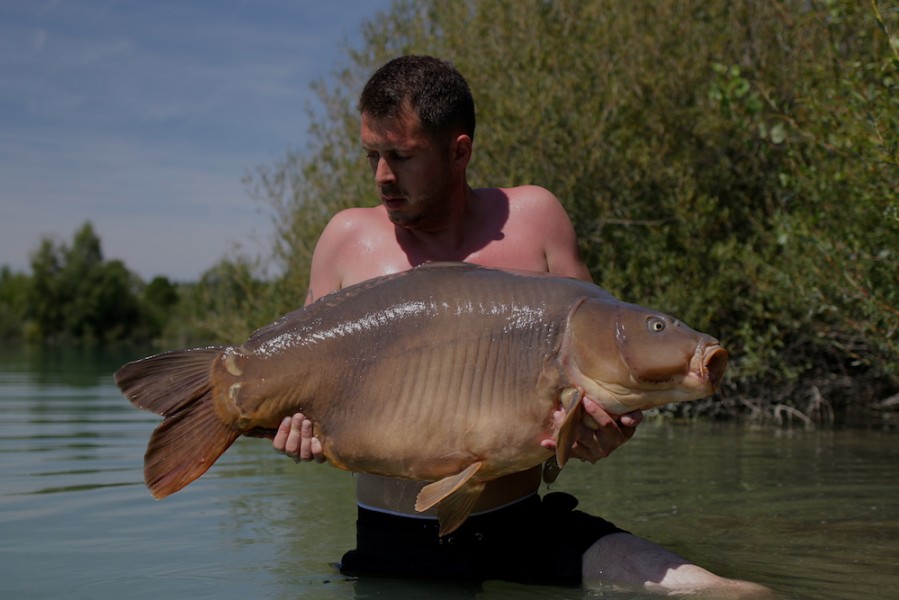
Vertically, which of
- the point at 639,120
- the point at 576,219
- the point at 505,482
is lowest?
the point at 505,482

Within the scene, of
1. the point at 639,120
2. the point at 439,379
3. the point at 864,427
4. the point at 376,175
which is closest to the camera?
the point at 439,379

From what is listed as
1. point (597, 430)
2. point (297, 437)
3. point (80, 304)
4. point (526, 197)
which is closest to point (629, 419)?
point (597, 430)

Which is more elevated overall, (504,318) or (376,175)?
(376,175)

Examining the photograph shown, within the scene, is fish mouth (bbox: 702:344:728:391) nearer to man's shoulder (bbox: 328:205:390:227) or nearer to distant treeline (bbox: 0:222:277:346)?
man's shoulder (bbox: 328:205:390:227)

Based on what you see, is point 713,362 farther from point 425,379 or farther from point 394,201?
point 394,201

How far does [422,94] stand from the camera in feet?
12.0

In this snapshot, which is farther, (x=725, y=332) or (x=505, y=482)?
(x=725, y=332)

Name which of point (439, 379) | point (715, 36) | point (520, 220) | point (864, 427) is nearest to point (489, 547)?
point (439, 379)

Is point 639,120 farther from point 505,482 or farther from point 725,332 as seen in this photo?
point 505,482

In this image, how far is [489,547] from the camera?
3756 mm

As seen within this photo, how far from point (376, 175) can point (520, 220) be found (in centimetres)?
58

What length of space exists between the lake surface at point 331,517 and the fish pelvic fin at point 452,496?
56cm

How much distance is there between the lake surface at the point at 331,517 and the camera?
411 cm

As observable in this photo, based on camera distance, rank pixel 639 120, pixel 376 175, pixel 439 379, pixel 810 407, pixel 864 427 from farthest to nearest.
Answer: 1. pixel 639 120
2. pixel 810 407
3. pixel 864 427
4. pixel 376 175
5. pixel 439 379
